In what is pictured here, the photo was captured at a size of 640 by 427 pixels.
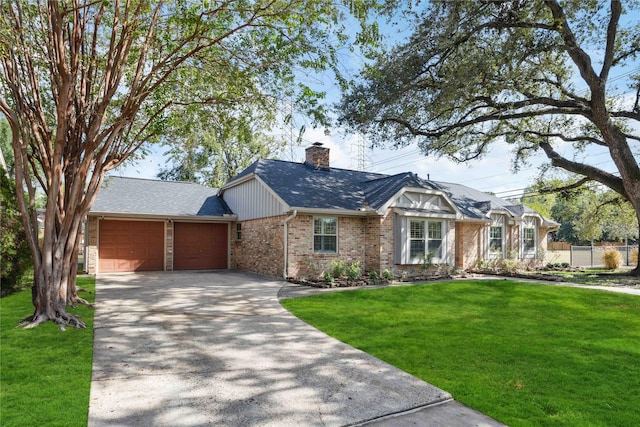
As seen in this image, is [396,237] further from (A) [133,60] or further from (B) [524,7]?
(A) [133,60]

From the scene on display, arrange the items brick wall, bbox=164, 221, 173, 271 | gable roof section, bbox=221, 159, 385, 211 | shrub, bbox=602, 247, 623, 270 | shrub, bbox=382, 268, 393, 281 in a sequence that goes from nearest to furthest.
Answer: shrub, bbox=382, 268, 393, 281 < gable roof section, bbox=221, 159, 385, 211 < brick wall, bbox=164, 221, 173, 271 < shrub, bbox=602, 247, 623, 270

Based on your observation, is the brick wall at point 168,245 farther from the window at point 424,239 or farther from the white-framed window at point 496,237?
the white-framed window at point 496,237

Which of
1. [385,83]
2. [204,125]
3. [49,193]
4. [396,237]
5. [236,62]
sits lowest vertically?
[396,237]

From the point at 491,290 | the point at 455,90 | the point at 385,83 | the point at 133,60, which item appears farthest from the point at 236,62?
the point at 491,290

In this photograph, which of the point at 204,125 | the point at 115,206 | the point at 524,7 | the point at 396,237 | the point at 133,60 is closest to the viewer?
the point at 133,60

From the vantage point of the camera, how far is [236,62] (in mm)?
8430

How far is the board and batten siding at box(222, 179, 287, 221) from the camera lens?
47.1ft

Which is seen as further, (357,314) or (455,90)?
(455,90)

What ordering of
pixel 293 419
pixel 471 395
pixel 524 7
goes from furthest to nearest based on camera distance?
1. pixel 524 7
2. pixel 471 395
3. pixel 293 419

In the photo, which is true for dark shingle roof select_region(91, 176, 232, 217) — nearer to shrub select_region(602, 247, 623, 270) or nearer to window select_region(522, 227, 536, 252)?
window select_region(522, 227, 536, 252)

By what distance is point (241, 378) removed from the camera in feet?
14.7

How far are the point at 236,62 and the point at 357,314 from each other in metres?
6.09

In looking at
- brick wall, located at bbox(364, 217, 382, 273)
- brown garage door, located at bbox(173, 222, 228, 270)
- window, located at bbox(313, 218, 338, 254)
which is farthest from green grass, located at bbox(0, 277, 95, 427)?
brown garage door, located at bbox(173, 222, 228, 270)

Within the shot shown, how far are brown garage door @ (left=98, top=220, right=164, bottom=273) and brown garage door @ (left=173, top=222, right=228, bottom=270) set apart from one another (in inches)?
28.3
